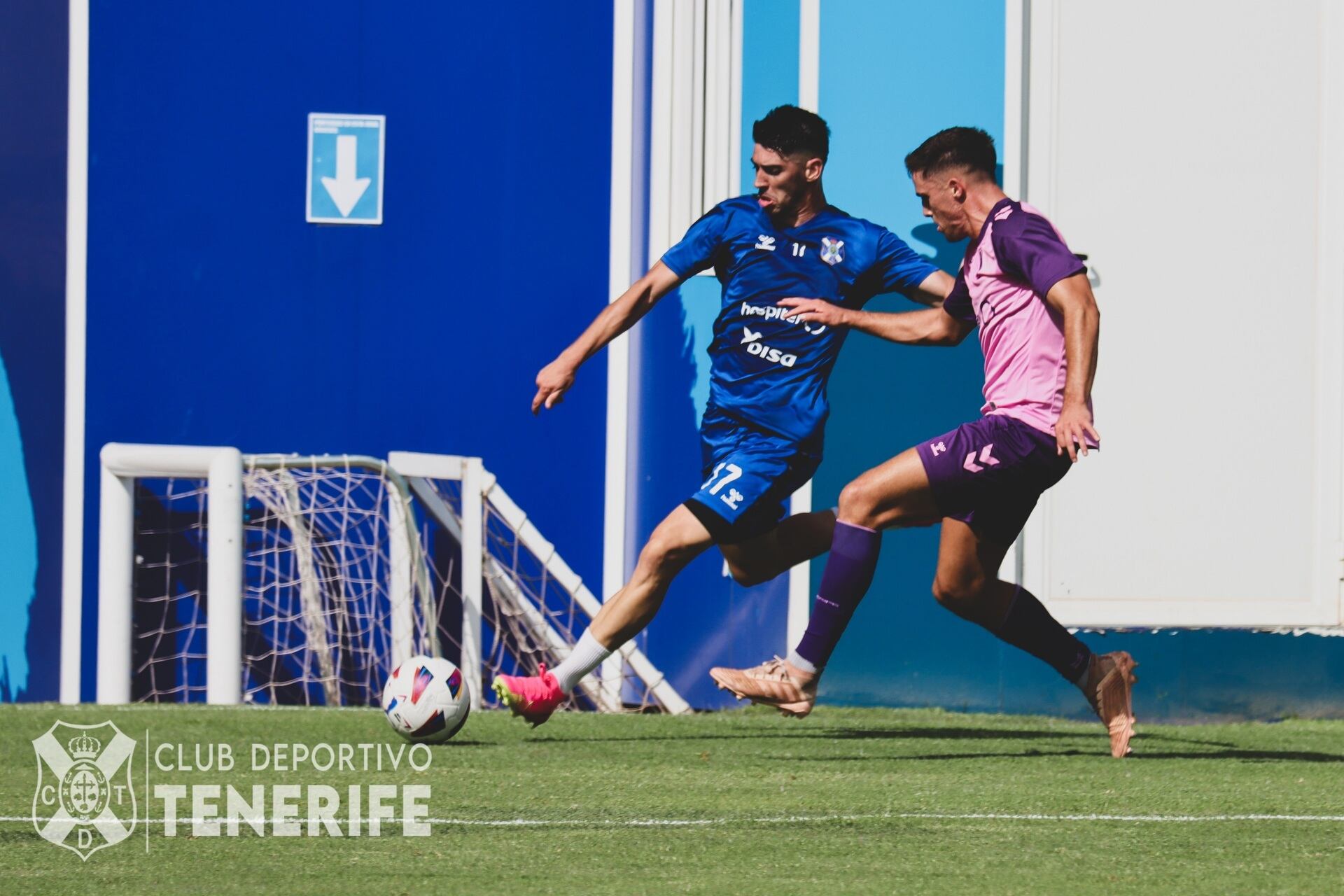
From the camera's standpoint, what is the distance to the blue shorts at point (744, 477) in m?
5.61

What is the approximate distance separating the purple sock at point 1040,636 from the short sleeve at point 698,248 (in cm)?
139

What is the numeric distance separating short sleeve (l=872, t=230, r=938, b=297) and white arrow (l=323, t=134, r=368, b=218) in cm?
259

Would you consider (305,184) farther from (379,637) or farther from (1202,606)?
(1202,606)

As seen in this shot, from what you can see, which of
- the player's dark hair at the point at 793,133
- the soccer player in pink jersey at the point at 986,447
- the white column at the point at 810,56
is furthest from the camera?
the white column at the point at 810,56

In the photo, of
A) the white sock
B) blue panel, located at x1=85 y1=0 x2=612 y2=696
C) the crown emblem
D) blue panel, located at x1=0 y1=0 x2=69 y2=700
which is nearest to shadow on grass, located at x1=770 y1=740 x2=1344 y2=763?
the white sock

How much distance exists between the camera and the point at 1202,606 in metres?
6.89

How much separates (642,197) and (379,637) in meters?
2.05

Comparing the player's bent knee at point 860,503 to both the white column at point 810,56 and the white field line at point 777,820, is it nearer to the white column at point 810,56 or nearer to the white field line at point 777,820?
→ the white field line at point 777,820

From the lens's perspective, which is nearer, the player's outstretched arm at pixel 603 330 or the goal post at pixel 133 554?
the player's outstretched arm at pixel 603 330

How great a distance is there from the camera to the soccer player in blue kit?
18.5 feet

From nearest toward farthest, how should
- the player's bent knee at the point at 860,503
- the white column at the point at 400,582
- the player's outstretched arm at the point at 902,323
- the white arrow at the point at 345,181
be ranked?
1. the player's bent knee at the point at 860,503
2. the player's outstretched arm at the point at 902,323
3. the white column at the point at 400,582
4. the white arrow at the point at 345,181

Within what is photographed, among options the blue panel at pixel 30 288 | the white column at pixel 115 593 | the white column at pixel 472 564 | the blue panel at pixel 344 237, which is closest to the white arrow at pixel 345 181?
the blue panel at pixel 344 237

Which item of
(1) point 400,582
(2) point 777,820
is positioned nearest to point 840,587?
(2) point 777,820

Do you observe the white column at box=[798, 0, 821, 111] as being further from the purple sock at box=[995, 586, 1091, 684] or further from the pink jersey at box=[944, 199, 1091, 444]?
the purple sock at box=[995, 586, 1091, 684]
